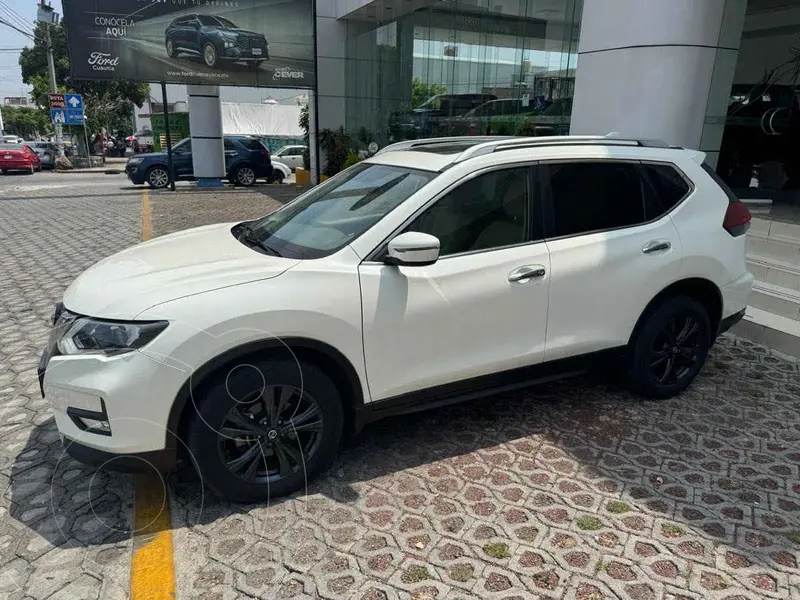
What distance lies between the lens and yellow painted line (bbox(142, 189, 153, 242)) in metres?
10.1

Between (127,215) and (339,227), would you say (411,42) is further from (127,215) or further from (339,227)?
(339,227)

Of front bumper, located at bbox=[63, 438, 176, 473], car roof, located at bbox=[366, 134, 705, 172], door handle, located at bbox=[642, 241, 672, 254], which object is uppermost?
car roof, located at bbox=[366, 134, 705, 172]

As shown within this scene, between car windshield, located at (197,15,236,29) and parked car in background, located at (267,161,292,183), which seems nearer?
car windshield, located at (197,15,236,29)

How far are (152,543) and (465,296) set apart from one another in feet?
6.52

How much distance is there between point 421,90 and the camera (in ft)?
50.5

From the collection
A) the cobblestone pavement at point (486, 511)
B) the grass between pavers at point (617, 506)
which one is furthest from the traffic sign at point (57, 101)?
the grass between pavers at point (617, 506)

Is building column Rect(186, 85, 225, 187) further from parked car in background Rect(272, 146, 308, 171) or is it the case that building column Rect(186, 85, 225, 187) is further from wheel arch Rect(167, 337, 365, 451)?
wheel arch Rect(167, 337, 365, 451)

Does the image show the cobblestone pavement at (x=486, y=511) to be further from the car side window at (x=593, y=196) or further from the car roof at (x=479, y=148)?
the car roof at (x=479, y=148)

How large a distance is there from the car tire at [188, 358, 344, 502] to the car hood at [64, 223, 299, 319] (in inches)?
17.5

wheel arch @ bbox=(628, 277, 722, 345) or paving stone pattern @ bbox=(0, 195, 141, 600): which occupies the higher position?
wheel arch @ bbox=(628, 277, 722, 345)

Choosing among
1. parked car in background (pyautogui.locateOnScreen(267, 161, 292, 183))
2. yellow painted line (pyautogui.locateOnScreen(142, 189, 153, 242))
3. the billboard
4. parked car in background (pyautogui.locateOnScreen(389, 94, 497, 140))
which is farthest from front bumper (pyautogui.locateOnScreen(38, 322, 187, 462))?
parked car in background (pyautogui.locateOnScreen(267, 161, 292, 183))

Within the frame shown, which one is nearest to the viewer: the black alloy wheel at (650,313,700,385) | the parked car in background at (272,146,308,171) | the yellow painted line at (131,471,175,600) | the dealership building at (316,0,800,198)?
the yellow painted line at (131,471,175,600)

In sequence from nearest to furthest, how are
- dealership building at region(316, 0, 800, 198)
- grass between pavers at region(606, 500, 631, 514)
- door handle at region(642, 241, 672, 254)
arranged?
grass between pavers at region(606, 500, 631, 514), door handle at region(642, 241, 672, 254), dealership building at region(316, 0, 800, 198)

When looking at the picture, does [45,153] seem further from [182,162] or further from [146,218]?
[146,218]
